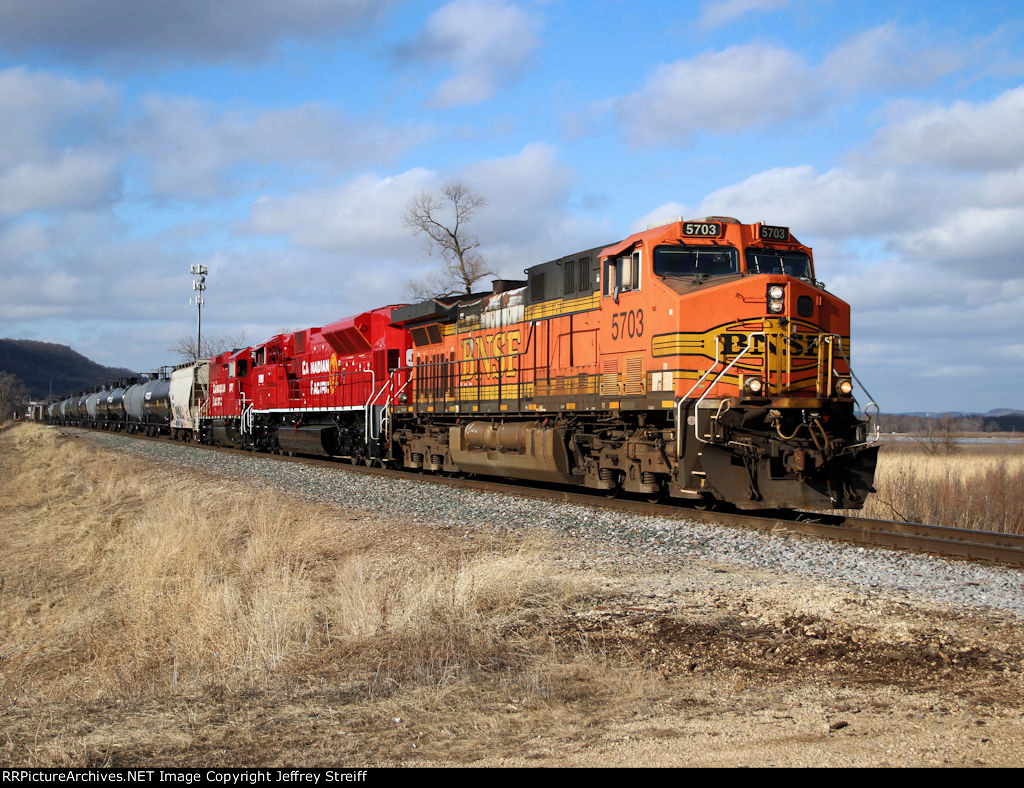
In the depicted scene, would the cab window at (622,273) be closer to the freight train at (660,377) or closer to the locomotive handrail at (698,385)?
the freight train at (660,377)

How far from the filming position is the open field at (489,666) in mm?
4234

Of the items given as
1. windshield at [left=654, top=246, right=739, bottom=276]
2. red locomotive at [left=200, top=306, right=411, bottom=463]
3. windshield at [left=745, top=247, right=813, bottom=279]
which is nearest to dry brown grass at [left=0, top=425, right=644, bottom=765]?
windshield at [left=654, top=246, right=739, bottom=276]

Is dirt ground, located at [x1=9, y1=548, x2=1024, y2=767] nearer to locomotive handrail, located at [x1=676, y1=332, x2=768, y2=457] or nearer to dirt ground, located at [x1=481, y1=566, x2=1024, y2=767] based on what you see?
dirt ground, located at [x1=481, y1=566, x2=1024, y2=767]

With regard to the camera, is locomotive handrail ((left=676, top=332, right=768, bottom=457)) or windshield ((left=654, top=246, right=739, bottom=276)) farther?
windshield ((left=654, top=246, right=739, bottom=276))

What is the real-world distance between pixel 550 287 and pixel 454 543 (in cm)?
642

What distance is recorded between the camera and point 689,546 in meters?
9.98

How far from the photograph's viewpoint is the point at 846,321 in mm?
12719

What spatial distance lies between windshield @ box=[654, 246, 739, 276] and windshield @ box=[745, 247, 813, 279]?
23cm

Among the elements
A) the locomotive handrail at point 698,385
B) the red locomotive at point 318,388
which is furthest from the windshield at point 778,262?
the red locomotive at point 318,388

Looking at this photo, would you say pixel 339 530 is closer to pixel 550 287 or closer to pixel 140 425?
pixel 550 287

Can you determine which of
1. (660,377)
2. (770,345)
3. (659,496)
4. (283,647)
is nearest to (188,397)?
(659,496)

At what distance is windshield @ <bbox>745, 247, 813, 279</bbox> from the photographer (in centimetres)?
1267

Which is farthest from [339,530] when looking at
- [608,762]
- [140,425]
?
[140,425]

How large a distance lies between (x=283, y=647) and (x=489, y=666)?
63.6 inches
